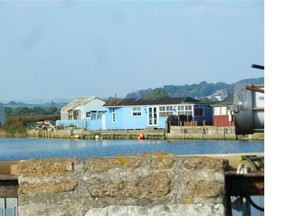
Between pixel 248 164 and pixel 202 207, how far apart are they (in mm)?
551

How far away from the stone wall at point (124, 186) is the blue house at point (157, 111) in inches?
2917

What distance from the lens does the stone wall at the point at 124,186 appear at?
4422mm

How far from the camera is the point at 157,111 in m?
80.1

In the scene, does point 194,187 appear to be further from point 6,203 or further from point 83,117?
point 83,117

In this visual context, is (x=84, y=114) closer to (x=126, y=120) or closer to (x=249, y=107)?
(x=126, y=120)

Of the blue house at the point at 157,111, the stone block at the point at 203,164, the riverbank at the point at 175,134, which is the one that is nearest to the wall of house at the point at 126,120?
the blue house at the point at 157,111

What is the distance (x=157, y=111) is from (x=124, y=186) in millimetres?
75677

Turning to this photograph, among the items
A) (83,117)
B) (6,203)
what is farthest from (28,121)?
(6,203)

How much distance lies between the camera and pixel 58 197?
178 inches

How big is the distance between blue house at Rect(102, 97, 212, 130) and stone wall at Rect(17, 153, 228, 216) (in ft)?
243

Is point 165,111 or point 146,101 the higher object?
point 146,101

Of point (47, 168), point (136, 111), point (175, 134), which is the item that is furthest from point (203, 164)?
point (136, 111)

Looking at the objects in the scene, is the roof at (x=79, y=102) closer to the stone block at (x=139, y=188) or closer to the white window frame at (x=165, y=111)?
the white window frame at (x=165, y=111)
